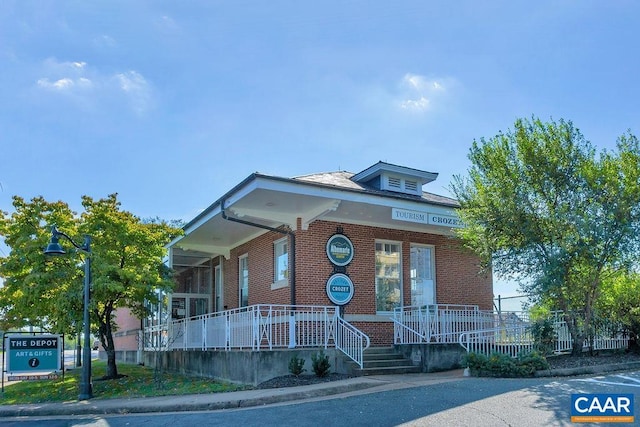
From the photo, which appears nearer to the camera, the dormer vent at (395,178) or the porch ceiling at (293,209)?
the porch ceiling at (293,209)

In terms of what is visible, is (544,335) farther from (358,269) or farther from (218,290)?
(218,290)

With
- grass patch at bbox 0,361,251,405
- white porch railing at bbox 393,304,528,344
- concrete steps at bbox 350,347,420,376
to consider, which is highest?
white porch railing at bbox 393,304,528,344

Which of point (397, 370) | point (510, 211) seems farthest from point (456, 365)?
point (510, 211)

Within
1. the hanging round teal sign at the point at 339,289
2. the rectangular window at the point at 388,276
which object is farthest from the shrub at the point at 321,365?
the rectangular window at the point at 388,276

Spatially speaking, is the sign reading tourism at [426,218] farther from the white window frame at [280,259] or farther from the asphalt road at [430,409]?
the asphalt road at [430,409]

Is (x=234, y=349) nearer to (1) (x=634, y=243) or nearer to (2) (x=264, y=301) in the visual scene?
(2) (x=264, y=301)

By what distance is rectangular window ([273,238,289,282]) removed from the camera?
54.3ft

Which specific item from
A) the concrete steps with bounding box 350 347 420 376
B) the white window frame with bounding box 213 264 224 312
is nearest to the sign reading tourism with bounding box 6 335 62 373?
the white window frame with bounding box 213 264 224 312

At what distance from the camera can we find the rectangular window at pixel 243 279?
1938 cm

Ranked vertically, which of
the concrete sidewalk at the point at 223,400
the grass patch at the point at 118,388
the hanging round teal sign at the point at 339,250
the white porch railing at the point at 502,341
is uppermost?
the hanging round teal sign at the point at 339,250

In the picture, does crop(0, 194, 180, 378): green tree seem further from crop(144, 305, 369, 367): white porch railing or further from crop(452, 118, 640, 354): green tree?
crop(452, 118, 640, 354): green tree

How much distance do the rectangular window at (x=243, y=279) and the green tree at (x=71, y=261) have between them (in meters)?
3.69

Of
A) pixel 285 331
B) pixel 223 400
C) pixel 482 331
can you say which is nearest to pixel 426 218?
pixel 482 331

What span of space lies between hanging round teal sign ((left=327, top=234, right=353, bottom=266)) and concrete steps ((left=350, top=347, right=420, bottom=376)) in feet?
8.36
